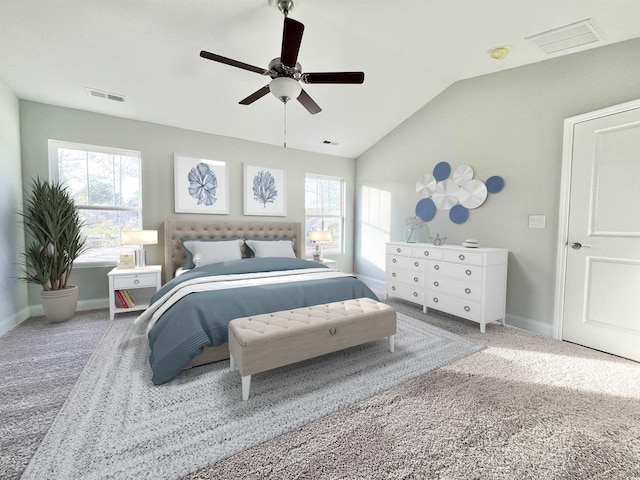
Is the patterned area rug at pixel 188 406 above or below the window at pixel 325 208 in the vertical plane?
below

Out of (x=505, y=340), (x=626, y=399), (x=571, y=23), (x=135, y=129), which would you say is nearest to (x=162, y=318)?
(x=135, y=129)

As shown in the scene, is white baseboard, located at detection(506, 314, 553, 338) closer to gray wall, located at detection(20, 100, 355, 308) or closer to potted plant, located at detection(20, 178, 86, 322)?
gray wall, located at detection(20, 100, 355, 308)

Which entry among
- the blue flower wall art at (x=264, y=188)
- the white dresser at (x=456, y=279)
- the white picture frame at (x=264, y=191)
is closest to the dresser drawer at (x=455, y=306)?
the white dresser at (x=456, y=279)

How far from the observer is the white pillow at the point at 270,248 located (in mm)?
3961

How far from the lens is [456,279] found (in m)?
3.24

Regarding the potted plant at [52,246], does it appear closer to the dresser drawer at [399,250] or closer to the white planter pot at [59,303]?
the white planter pot at [59,303]

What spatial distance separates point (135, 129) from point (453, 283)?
4.56 m

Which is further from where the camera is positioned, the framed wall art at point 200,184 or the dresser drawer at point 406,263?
the framed wall art at point 200,184

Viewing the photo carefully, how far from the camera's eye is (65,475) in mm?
1229

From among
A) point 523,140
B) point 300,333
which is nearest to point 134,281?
point 300,333

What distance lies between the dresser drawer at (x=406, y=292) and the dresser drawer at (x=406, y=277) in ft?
0.19

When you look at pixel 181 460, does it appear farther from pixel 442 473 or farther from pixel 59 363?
pixel 59 363

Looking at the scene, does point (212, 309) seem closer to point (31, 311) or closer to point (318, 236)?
point (318, 236)

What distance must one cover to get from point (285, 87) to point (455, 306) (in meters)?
2.94
